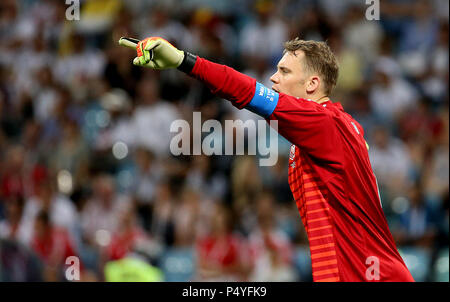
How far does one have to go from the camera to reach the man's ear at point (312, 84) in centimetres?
446

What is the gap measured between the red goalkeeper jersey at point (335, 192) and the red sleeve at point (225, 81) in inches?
1.1

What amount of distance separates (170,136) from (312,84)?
6478 mm

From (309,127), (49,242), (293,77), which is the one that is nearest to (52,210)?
(49,242)

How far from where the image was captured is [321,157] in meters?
4.11

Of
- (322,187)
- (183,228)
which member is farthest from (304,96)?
(183,228)

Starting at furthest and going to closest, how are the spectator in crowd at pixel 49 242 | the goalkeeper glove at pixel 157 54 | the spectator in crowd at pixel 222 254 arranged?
1. the spectator in crowd at pixel 49 242
2. the spectator in crowd at pixel 222 254
3. the goalkeeper glove at pixel 157 54

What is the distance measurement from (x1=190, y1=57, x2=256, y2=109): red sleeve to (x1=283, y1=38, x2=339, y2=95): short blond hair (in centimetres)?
63

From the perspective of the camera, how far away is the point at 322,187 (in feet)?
13.9

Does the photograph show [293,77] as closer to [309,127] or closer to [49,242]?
[309,127]

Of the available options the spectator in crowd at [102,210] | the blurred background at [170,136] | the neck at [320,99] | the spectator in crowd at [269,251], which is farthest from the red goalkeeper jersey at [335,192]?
the spectator in crowd at [102,210]

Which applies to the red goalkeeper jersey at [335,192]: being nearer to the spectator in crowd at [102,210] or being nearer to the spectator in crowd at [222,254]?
the spectator in crowd at [222,254]

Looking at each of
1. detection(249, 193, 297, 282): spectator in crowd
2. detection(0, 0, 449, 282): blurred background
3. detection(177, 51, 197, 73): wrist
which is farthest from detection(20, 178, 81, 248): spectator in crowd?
detection(177, 51, 197, 73): wrist

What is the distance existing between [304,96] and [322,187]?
585 millimetres
